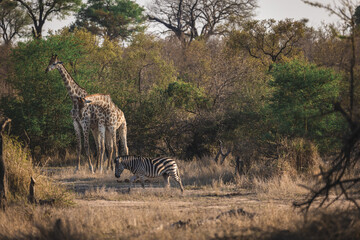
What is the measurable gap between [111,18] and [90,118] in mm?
35302

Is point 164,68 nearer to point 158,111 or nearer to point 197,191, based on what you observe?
point 158,111

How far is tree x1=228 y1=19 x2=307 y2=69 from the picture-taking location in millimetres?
29016

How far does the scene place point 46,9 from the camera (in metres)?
40.8

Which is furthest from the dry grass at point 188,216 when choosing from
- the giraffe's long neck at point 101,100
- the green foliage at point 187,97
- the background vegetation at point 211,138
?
the green foliage at point 187,97

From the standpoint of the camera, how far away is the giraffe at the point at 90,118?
48.6ft

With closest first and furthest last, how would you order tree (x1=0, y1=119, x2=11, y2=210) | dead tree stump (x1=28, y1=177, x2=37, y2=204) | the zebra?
tree (x1=0, y1=119, x2=11, y2=210) → dead tree stump (x1=28, y1=177, x2=37, y2=204) → the zebra

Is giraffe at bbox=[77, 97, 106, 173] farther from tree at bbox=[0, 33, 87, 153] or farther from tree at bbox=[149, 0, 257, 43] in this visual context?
tree at bbox=[149, 0, 257, 43]

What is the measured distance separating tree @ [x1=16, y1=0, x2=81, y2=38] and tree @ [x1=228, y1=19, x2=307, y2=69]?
1685cm

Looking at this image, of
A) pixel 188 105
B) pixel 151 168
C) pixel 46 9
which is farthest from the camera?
pixel 46 9

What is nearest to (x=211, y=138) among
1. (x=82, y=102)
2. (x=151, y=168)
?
(x=82, y=102)

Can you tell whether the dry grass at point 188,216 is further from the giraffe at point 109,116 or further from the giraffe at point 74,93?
the giraffe at point 109,116

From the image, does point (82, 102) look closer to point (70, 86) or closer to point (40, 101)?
point (70, 86)

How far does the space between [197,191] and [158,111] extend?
288 inches

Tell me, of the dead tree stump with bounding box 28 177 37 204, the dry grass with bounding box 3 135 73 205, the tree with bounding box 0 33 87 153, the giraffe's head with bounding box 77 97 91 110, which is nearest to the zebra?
the dry grass with bounding box 3 135 73 205
